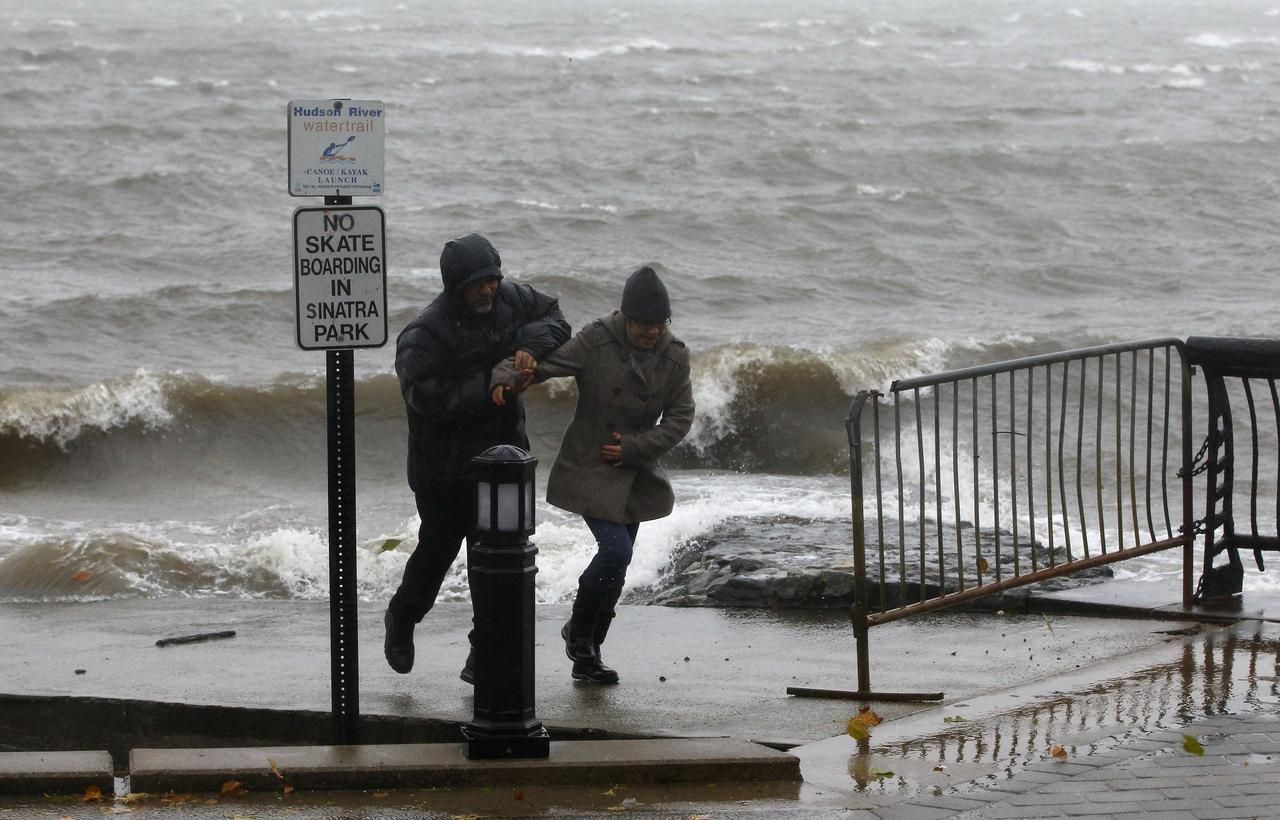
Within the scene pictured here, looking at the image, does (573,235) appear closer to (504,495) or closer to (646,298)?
(646,298)

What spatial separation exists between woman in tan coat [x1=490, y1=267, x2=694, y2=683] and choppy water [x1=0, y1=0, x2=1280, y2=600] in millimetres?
3175

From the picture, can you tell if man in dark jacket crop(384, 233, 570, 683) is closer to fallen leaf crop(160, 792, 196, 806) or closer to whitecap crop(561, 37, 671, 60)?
fallen leaf crop(160, 792, 196, 806)

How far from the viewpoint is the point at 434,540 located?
7.28 meters

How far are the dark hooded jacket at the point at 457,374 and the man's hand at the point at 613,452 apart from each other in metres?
0.37

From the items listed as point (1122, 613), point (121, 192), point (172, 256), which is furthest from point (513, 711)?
point (121, 192)

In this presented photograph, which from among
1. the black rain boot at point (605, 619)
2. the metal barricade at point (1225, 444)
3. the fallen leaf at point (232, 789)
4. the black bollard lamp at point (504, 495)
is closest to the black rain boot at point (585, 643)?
the black rain boot at point (605, 619)

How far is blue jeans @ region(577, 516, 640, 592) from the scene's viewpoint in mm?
7207

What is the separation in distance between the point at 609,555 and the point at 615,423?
A: 548mm

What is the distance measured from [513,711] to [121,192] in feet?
85.9

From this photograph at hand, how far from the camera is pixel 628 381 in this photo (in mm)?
7219

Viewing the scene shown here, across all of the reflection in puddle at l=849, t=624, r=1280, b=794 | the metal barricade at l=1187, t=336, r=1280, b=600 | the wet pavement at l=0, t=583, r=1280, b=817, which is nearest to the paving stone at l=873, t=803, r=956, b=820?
the wet pavement at l=0, t=583, r=1280, b=817

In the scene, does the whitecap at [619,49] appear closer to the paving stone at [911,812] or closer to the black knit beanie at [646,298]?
the black knit beanie at [646,298]

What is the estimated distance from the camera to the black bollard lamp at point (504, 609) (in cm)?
607

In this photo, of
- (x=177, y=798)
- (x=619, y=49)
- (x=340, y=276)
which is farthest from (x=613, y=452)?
(x=619, y=49)
